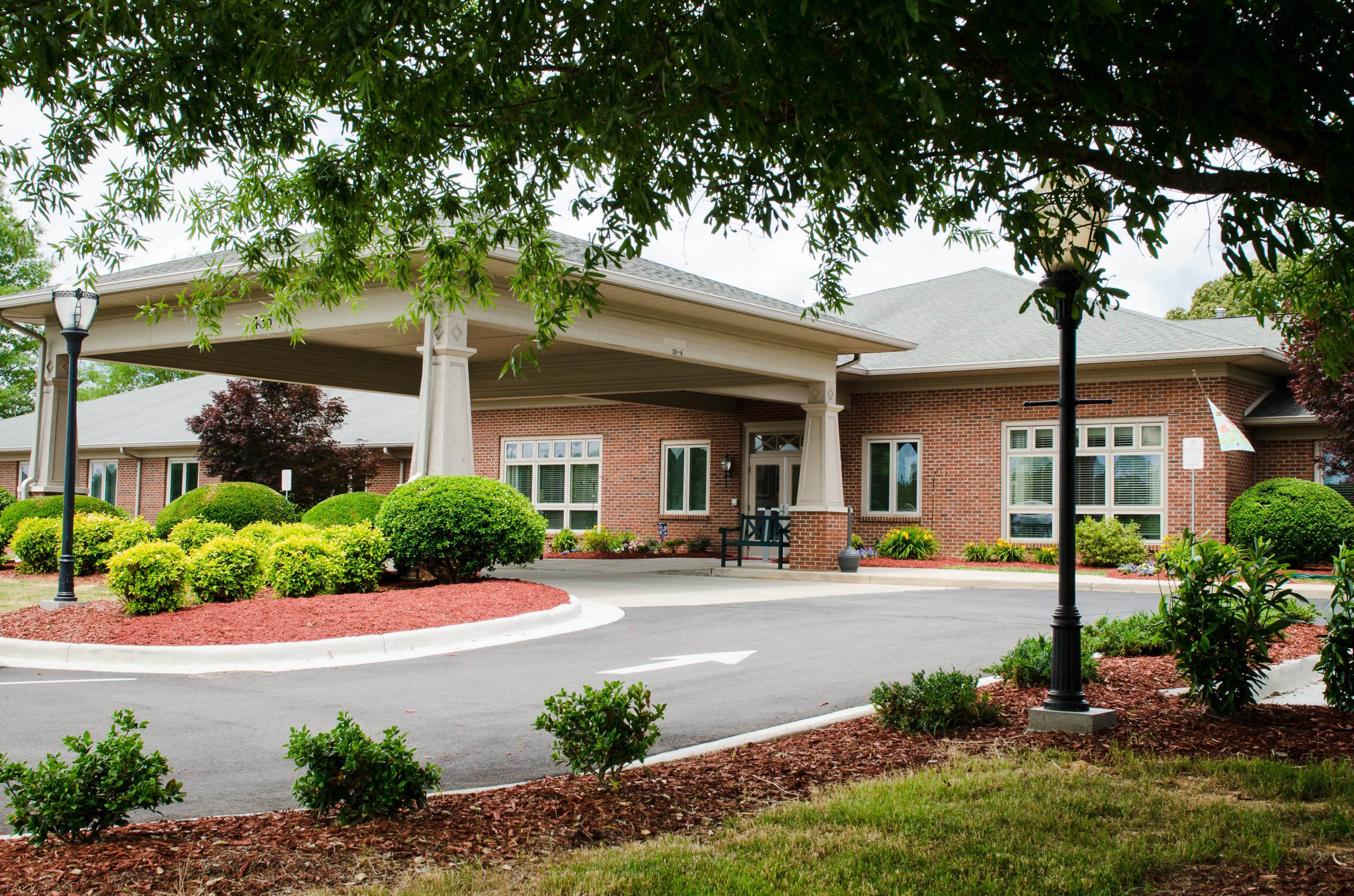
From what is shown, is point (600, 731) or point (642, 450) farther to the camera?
point (642, 450)

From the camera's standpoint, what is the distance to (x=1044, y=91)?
16.6 ft

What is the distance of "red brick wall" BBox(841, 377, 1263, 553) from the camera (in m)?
21.6

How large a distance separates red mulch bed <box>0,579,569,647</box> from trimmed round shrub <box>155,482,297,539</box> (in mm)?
5825

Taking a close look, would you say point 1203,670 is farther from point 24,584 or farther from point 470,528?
point 24,584

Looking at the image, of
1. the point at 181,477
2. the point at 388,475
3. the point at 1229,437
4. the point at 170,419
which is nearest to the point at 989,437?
the point at 1229,437

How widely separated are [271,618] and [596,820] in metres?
7.41

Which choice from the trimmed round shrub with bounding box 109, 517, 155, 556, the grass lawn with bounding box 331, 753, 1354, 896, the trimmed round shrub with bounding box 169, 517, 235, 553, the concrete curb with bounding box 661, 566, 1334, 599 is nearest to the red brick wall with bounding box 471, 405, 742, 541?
the concrete curb with bounding box 661, 566, 1334, 599

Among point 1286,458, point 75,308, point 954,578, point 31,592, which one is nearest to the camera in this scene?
point 75,308

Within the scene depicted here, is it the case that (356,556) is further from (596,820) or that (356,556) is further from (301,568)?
(596,820)

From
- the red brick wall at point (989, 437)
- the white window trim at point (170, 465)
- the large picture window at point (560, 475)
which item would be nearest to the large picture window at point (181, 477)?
the white window trim at point (170, 465)

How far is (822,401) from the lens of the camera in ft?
71.3

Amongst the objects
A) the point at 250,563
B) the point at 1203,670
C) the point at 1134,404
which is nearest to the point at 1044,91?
the point at 1203,670

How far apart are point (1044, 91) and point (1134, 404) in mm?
19016

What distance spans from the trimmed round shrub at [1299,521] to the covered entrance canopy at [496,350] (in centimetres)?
696
